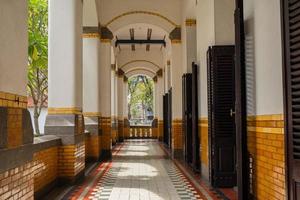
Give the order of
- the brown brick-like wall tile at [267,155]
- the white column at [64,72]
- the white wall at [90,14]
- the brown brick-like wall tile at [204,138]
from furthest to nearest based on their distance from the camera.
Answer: the white wall at [90,14] → the brown brick-like wall tile at [204,138] → the white column at [64,72] → the brown brick-like wall tile at [267,155]

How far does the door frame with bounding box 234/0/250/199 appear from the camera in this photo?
498 centimetres

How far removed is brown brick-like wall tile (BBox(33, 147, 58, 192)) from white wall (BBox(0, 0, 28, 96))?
2098 mm

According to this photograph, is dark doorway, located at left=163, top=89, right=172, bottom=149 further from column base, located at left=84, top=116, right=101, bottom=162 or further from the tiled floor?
the tiled floor

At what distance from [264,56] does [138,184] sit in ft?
14.8

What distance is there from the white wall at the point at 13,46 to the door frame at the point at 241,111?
2.51 meters

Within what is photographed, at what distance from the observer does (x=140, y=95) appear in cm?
4428

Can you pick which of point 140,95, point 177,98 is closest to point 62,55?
point 177,98

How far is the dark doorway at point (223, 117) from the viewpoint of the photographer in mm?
7586

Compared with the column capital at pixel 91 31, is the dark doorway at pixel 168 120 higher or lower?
lower

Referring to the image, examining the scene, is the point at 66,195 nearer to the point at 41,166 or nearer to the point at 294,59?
the point at 41,166

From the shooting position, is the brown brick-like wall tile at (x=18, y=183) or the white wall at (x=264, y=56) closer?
the brown brick-like wall tile at (x=18, y=183)

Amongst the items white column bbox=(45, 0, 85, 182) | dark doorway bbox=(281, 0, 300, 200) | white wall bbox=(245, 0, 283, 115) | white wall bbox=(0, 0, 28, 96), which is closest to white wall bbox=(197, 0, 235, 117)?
white wall bbox=(245, 0, 283, 115)

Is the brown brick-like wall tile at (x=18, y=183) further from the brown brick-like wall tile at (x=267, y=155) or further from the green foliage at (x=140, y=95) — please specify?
the green foliage at (x=140, y=95)

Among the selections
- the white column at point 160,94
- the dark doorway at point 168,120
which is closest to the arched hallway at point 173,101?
the dark doorway at point 168,120
